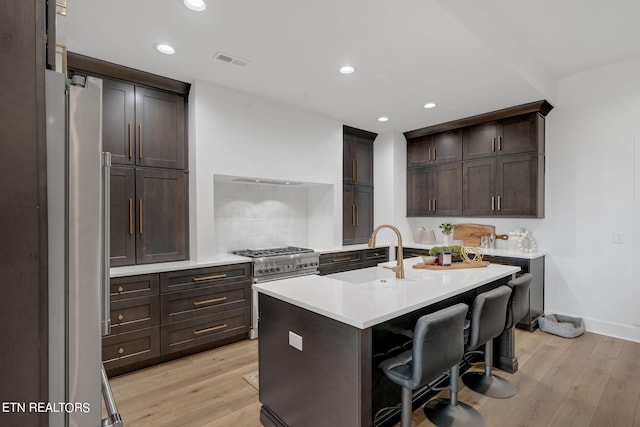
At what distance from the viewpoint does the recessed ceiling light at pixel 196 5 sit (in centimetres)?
208

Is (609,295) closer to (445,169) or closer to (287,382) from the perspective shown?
(445,169)

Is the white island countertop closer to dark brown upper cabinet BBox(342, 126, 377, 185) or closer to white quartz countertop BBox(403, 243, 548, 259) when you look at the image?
white quartz countertop BBox(403, 243, 548, 259)

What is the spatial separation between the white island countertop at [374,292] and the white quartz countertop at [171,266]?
128cm

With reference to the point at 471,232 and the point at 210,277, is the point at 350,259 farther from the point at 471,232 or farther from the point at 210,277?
the point at 210,277

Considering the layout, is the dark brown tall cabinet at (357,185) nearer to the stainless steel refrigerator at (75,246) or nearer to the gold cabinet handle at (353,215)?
the gold cabinet handle at (353,215)

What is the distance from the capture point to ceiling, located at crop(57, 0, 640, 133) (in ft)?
7.30

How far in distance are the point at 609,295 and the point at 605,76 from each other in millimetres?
2449

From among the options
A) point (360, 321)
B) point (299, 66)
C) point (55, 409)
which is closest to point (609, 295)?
point (360, 321)

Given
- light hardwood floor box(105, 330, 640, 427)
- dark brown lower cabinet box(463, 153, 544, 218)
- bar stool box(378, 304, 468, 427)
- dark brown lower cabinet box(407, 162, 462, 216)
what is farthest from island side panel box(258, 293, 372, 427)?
dark brown lower cabinet box(407, 162, 462, 216)

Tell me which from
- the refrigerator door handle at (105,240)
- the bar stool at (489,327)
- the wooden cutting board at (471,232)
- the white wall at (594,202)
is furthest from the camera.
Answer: the wooden cutting board at (471,232)

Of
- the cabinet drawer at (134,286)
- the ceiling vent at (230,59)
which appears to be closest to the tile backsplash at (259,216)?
the cabinet drawer at (134,286)

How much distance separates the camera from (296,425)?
6.20ft

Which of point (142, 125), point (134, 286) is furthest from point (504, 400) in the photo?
point (142, 125)

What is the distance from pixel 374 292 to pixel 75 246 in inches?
60.5
